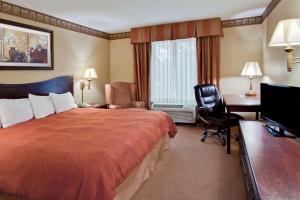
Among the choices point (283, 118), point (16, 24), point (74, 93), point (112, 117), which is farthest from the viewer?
point (74, 93)

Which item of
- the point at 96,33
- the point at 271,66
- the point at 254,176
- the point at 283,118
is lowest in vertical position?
the point at 254,176

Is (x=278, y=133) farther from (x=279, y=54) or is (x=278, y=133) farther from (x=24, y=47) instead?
(x=24, y=47)

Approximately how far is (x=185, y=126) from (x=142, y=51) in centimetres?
214

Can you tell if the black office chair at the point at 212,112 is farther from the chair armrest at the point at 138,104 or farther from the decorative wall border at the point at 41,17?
the decorative wall border at the point at 41,17

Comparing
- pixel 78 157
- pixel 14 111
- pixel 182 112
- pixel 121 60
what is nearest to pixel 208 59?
pixel 182 112

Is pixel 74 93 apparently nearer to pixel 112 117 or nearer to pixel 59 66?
pixel 59 66

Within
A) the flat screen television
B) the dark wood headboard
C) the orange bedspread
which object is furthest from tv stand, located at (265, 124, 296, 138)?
the dark wood headboard

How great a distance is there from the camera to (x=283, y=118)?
204 centimetres

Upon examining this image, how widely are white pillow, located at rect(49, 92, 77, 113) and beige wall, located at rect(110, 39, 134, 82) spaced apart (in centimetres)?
216

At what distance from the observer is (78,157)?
1798 millimetres

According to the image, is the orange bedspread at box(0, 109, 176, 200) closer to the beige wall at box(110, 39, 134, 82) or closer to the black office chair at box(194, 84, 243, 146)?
the black office chair at box(194, 84, 243, 146)

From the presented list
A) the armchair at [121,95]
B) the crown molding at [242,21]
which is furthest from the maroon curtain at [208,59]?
the armchair at [121,95]

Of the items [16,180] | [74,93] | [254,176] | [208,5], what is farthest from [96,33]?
[254,176]

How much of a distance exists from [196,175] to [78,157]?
163 cm
